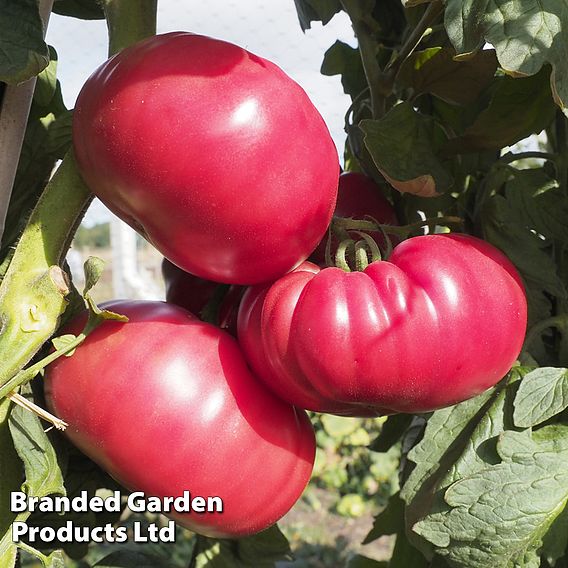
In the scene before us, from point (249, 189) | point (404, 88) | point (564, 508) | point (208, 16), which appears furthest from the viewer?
point (208, 16)

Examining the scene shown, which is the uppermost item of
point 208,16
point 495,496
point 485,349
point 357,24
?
point 357,24

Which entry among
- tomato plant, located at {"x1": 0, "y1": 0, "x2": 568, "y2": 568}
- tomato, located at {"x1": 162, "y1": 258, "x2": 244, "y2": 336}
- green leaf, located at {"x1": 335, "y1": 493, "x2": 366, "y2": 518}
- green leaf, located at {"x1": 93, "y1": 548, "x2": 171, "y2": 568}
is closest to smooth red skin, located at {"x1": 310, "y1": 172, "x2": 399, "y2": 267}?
tomato plant, located at {"x1": 0, "y1": 0, "x2": 568, "y2": 568}

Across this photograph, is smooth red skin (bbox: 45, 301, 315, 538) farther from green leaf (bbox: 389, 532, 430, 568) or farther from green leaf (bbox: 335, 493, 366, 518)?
green leaf (bbox: 335, 493, 366, 518)

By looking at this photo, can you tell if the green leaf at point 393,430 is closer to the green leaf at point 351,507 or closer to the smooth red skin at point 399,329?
the smooth red skin at point 399,329

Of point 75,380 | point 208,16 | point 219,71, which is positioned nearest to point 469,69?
point 219,71

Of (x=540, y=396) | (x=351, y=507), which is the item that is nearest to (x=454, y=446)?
(x=540, y=396)

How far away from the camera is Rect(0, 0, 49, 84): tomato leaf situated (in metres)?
0.46

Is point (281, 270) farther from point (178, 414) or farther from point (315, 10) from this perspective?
point (315, 10)

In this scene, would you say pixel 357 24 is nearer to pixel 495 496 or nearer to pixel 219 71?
pixel 219 71

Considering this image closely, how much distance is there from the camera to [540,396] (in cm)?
56

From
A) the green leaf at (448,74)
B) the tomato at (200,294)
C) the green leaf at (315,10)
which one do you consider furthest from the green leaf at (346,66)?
the tomato at (200,294)

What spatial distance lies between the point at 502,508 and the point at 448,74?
1.08 ft

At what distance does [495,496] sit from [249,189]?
0.25 metres

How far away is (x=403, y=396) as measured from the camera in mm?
458
